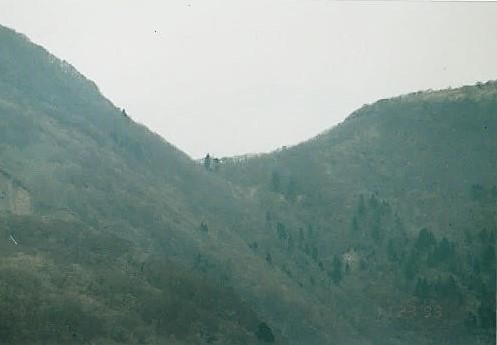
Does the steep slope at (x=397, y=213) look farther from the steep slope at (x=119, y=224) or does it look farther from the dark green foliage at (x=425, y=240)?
the steep slope at (x=119, y=224)

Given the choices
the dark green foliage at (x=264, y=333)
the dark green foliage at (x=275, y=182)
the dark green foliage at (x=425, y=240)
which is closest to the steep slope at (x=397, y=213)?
the dark green foliage at (x=425, y=240)

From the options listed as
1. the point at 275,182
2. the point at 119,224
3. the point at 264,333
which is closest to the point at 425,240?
the point at 275,182

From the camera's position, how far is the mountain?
68.6 metres

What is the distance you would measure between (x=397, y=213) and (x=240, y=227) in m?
36.7

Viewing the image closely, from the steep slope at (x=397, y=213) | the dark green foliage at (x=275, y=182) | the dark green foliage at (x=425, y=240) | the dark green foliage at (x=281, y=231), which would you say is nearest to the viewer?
the steep slope at (x=397, y=213)

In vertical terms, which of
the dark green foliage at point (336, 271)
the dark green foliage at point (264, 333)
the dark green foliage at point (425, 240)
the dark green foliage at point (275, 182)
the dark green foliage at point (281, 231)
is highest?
the dark green foliage at point (275, 182)

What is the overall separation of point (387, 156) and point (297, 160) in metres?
24.9

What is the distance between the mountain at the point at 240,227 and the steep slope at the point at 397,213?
1.44ft

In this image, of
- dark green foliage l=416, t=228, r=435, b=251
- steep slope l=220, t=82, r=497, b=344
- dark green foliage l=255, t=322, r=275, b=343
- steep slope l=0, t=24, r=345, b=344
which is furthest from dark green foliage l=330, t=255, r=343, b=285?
dark green foliage l=255, t=322, r=275, b=343

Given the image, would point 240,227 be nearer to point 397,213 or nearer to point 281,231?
point 281,231

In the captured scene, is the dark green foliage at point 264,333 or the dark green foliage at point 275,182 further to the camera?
the dark green foliage at point 275,182

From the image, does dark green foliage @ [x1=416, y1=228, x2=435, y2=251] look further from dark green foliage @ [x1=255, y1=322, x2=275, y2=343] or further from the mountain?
dark green foliage @ [x1=255, y1=322, x2=275, y2=343]

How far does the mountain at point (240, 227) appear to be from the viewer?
68625 mm

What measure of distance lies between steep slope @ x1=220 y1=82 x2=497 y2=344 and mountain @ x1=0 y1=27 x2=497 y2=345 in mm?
438
